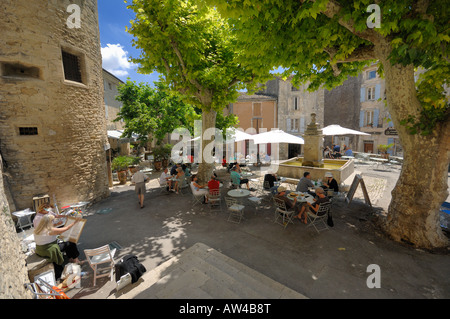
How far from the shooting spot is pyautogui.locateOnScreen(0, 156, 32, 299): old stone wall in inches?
100

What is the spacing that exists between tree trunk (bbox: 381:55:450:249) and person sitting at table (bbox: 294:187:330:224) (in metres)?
1.91

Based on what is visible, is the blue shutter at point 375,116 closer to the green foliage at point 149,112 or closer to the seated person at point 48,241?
the green foliage at point 149,112

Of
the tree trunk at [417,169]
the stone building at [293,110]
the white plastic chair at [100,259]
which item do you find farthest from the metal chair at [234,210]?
the stone building at [293,110]

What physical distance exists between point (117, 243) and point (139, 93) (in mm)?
15227

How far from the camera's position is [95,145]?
29.0 ft

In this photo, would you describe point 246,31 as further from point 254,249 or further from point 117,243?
point 117,243

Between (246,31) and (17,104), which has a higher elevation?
(246,31)

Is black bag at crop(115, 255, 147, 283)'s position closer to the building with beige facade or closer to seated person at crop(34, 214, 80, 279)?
seated person at crop(34, 214, 80, 279)

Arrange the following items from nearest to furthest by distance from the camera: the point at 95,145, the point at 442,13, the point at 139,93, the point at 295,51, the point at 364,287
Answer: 1. the point at 364,287
2. the point at 442,13
3. the point at 295,51
4. the point at 95,145
5. the point at 139,93

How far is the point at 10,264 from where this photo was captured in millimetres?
2914

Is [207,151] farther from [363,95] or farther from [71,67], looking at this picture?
[363,95]

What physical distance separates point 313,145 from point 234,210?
6509mm

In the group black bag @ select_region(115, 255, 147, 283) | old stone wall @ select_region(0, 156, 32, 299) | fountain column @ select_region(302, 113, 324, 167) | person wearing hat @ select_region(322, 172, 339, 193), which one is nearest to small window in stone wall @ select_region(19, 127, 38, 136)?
old stone wall @ select_region(0, 156, 32, 299)
